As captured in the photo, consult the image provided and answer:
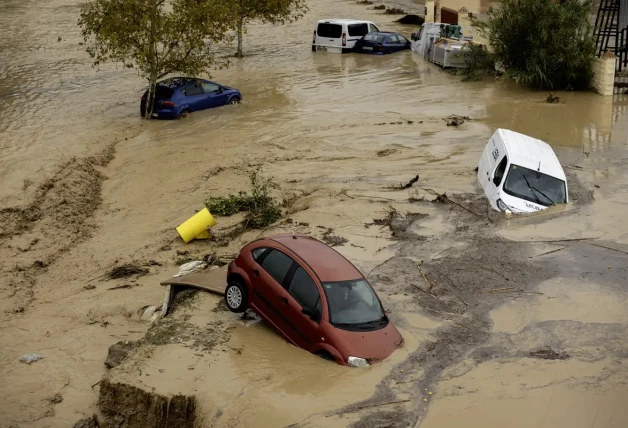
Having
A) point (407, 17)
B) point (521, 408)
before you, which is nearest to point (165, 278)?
point (521, 408)

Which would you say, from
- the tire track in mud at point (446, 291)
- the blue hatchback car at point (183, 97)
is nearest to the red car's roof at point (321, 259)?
the tire track in mud at point (446, 291)

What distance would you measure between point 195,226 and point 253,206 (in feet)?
5.65

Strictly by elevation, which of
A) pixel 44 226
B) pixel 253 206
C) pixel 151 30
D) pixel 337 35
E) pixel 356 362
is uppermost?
pixel 151 30

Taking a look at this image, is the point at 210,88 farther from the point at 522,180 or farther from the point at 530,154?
the point at 522,180

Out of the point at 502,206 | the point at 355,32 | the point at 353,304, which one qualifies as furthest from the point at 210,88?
the point at 353,304

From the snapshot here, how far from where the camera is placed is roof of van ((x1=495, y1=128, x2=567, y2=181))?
17.0 metres

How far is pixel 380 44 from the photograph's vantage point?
119 ft

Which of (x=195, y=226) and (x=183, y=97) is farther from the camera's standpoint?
(x=183, y=97)

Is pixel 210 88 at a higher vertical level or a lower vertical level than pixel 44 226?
higher

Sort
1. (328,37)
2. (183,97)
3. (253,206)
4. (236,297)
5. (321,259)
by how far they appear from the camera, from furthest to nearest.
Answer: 1. (328,37)
2. (183,97)
3. (253,206)
4. (236,297)
5. (321,259)

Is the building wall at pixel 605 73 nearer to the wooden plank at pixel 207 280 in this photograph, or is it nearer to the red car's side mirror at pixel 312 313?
the wooden plank at pixel 207 280

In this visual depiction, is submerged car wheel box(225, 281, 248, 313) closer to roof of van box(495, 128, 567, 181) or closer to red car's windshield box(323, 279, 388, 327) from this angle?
red car's windshield box(323, 279, 388, 327)

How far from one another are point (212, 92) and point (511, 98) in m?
9.58

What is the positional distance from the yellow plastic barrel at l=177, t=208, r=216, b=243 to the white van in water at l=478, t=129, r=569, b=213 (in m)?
5.46
